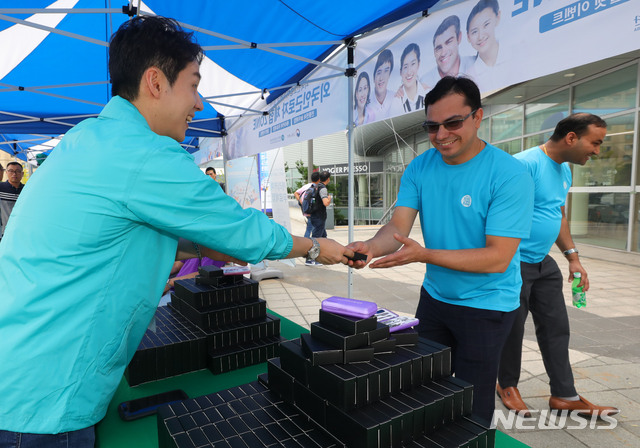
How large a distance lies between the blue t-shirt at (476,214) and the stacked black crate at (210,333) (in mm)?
910

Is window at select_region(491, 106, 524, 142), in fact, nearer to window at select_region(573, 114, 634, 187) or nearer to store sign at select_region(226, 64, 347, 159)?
window at select_region(573, 114, 634, 187)

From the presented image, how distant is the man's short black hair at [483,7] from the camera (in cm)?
235

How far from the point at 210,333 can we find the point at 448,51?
2.43 m

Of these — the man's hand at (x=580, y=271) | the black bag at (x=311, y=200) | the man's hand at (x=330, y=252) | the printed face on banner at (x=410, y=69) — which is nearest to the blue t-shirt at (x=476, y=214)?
the man's hand at (x=330, y=252)

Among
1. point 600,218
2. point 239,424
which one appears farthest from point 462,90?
point 600,218

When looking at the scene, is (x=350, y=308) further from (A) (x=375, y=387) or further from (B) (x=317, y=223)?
(B) (x=317, y=223)

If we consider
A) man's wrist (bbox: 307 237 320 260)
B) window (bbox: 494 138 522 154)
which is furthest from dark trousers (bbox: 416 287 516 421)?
window (bbox: 494 138 522 154)

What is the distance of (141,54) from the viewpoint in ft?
3.78

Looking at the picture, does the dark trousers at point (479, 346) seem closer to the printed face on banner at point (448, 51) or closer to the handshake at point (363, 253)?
the handshake at point (363, 253)

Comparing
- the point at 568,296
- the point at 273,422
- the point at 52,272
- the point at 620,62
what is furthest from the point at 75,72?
the point at 620,62

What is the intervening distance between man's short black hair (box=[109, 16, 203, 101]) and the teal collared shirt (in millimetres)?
199

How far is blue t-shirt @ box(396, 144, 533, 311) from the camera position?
166cm

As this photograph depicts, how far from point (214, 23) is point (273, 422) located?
361cm

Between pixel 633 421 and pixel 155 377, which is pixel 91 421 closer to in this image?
pixel 155 377
